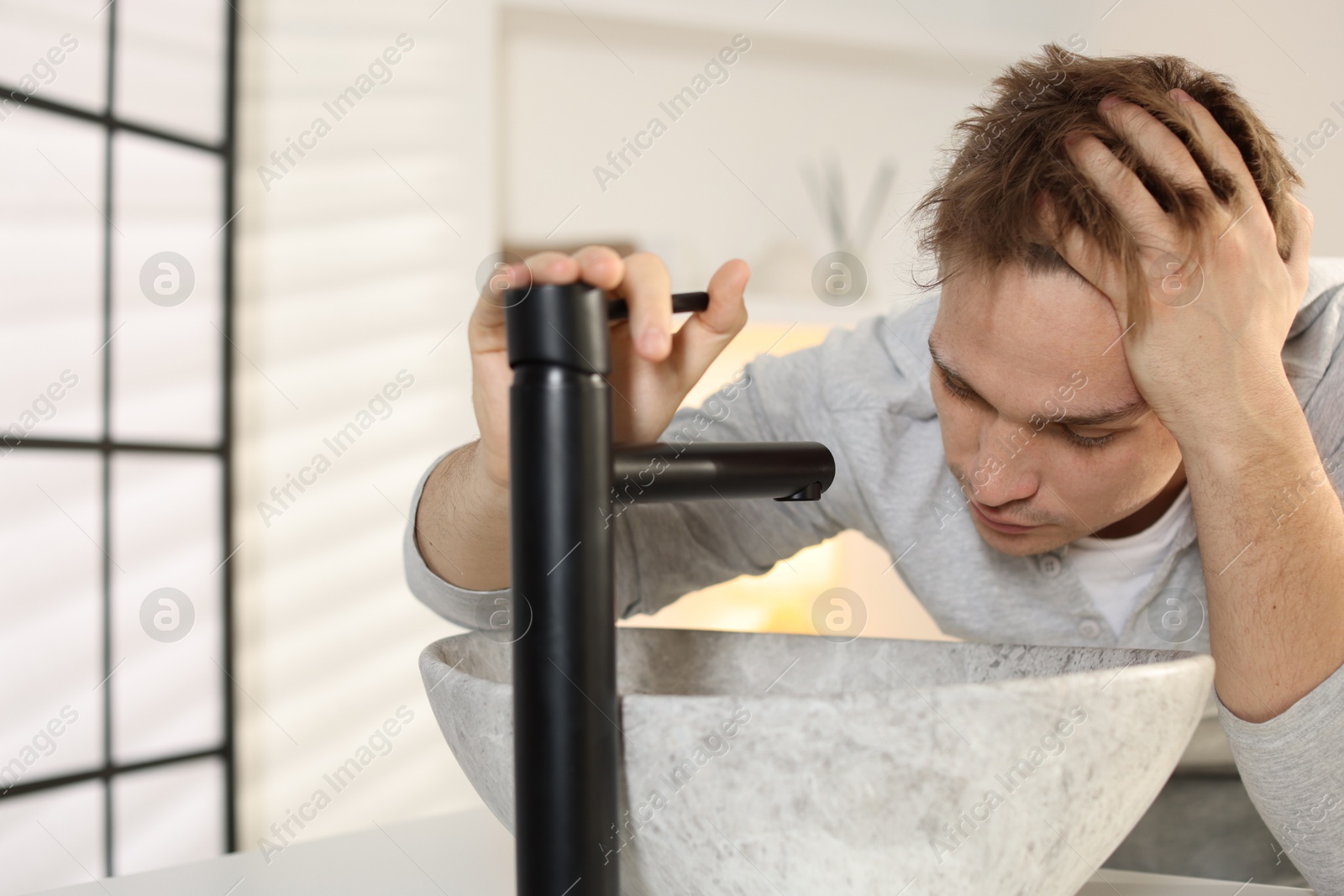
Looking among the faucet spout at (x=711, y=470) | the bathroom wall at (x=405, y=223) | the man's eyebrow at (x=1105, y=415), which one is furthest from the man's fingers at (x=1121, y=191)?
the bathroom wall at (x=405, y=223)

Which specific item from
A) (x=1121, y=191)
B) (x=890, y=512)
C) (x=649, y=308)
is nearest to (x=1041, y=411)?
(x=1121, y=191)

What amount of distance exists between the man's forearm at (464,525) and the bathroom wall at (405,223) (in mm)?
1291

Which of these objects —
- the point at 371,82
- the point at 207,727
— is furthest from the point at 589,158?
the point at 207,727

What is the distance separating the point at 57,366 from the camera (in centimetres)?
158

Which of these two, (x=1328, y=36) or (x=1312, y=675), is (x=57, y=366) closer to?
(x=1312, y=675)

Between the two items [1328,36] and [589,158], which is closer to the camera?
[1328,36]

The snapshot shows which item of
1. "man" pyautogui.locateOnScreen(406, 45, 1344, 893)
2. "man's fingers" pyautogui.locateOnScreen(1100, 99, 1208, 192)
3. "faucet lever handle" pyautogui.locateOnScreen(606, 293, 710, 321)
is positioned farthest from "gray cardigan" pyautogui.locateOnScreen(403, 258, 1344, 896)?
"faucet lever handle" pyautogui.locateOnScreen(606, 293, 710, 321)

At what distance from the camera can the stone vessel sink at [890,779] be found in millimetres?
331

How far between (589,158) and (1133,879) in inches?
75.3

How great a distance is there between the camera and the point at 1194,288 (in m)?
0.61

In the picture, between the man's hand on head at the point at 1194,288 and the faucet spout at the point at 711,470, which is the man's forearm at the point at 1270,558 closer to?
the man's hand on head at the point at 1194,288

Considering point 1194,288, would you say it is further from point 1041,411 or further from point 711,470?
point 711,470

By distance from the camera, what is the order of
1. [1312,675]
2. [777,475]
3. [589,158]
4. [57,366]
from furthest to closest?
[589,158] → [57,366] → [1312,675] → [777,475]

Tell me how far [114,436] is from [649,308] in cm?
158
